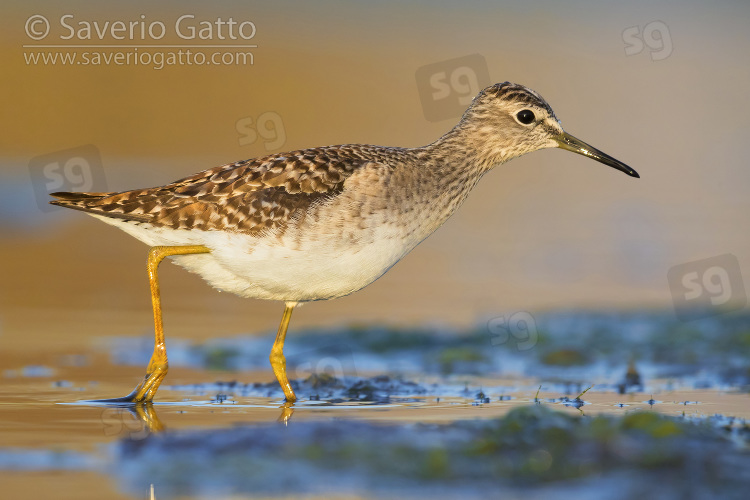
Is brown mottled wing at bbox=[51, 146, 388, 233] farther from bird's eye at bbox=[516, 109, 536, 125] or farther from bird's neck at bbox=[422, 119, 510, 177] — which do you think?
bird's eye at bbox=[516, 109, 536, 125]

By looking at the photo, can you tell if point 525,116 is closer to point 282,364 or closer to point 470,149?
point 470,149

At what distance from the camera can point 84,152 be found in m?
20.8

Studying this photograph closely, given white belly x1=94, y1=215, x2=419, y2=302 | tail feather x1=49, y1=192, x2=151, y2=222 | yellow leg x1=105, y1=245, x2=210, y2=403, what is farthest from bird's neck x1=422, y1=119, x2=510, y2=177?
tail feather x1=49, y1=192, x2=151, y2=222

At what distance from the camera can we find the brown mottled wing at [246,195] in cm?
A: 917

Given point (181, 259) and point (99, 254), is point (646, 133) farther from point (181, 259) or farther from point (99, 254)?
point (181, 259)

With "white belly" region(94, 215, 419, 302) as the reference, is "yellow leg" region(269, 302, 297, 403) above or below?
below

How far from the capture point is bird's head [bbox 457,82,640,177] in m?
10.4

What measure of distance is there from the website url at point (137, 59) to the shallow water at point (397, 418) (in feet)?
51.6

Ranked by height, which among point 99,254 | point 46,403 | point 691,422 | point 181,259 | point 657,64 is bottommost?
point 691,422

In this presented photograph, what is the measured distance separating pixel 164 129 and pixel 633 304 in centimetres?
1233

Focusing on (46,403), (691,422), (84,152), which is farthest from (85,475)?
(84,152)

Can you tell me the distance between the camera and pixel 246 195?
9258 mm

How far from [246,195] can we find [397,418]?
220 cm

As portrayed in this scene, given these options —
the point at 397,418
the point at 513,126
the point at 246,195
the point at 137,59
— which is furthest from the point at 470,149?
the point at 137,59
